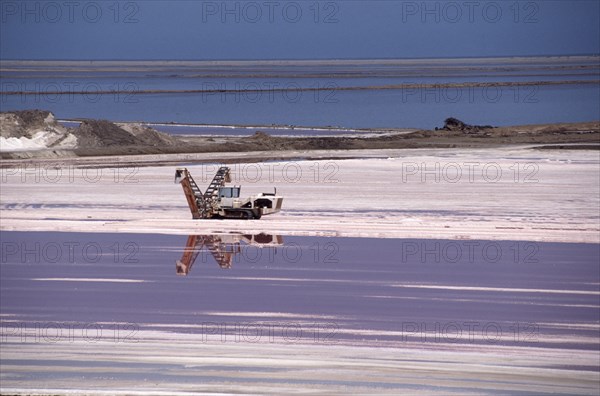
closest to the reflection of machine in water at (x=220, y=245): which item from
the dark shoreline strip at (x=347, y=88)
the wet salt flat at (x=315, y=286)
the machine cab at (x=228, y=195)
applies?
the wet salt flat at (x=315, y=286)

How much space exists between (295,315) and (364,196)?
1064 centimetres

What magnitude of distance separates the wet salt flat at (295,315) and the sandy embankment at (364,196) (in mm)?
1140

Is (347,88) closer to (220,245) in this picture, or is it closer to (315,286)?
(220,245)

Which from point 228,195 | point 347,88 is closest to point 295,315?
point 228,195

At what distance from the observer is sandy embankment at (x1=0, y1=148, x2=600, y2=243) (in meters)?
19.4

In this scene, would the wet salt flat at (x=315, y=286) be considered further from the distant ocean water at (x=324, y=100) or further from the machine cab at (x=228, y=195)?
the distant ocean water at (x=324, y=100)

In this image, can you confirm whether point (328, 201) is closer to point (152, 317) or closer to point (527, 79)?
point (152, 317)

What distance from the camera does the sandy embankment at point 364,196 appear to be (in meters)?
19.4

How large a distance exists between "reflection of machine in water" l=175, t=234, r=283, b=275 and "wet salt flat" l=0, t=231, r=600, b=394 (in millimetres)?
34

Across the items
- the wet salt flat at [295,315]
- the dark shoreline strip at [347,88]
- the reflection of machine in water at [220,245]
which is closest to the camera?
the wet salt flat at [295,315]

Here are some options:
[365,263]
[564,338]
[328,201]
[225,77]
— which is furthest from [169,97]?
[564,338]

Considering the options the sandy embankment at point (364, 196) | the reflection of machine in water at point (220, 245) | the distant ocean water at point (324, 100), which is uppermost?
the distant ocean water at point (324, 100)

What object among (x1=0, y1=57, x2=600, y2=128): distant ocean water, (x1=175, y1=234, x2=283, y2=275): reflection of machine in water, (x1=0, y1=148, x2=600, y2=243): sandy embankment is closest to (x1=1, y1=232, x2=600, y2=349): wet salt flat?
(x1=175, y1=234, x2=283, y2=275): reflection of machine in water

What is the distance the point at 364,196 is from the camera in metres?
23.6
